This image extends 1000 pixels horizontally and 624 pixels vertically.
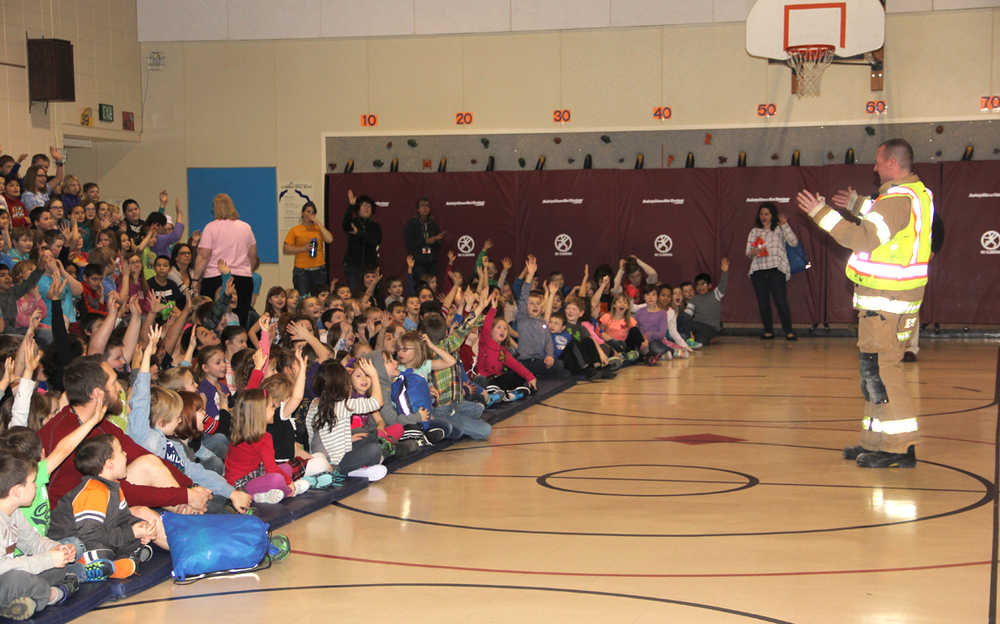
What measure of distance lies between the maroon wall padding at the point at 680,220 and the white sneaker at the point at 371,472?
11675 millimetres

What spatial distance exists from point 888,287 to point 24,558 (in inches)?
216

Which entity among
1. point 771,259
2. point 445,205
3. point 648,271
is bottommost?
point 648,271

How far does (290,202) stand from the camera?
62.7 feet

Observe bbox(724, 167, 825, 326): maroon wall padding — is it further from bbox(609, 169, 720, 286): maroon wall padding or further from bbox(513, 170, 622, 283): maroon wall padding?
bbox(513, 170, 622, 283): maroon wall padding

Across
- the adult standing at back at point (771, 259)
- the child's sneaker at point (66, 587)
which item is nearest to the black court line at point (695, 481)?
the child's sneaker at point (66, 587)

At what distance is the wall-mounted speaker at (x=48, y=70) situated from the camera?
1648cm

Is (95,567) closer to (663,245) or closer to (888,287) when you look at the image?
(888,287)

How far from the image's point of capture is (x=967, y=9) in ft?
55.9

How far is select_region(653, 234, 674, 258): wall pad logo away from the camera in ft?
60.4

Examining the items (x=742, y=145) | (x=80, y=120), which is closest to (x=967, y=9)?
(x=742, y=145)

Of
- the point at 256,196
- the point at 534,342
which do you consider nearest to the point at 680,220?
the point at 534,342

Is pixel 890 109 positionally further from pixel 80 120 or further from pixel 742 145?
pixel 80 120

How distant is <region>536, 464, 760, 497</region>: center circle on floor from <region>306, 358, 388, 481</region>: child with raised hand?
1097 millimetres

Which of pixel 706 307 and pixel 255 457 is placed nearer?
pixel 255 457
